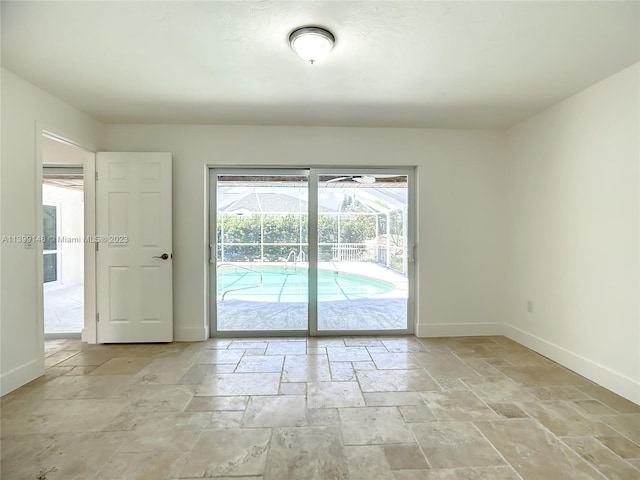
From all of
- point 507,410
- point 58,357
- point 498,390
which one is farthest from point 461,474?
point 58,357

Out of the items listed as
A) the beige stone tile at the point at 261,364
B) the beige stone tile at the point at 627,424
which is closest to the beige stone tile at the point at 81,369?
the beige stone tile at the point at 261,364

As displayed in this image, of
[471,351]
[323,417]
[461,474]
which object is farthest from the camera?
[471,351]

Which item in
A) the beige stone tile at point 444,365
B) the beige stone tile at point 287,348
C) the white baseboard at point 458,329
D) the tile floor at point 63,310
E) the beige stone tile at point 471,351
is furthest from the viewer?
the tile floor at point 63,310

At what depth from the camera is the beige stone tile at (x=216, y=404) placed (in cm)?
201

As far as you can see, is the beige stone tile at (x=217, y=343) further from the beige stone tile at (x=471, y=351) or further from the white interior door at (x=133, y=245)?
the beige stone tile at (x=471, y=351)

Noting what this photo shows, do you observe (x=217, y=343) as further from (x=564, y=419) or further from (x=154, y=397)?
(x=564, y=419)

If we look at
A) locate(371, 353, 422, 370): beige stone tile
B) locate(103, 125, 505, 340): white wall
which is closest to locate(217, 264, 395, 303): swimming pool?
locate(103, 125, 505, 340): white wall

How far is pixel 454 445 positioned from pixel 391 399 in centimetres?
52

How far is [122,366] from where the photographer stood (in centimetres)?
267

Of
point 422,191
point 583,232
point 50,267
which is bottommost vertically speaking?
point 50,267

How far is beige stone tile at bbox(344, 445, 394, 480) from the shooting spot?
1.44 meters

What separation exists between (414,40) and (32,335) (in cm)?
373

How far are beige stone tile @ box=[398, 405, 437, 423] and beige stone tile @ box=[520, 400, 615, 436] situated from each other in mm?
677

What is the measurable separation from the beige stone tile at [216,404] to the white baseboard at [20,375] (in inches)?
57.7
